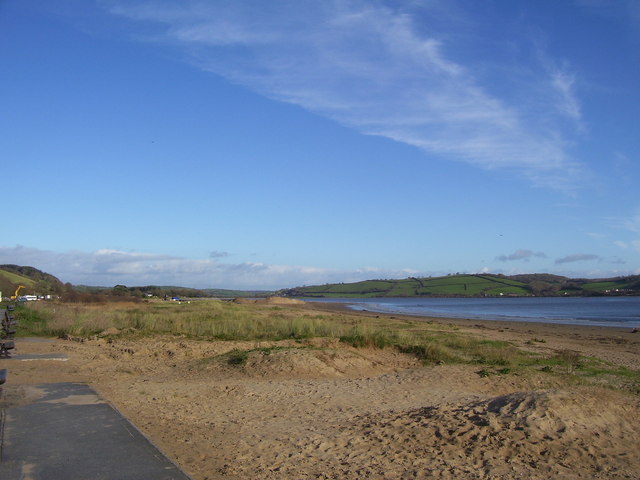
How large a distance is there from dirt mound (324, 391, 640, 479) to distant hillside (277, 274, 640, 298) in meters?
114

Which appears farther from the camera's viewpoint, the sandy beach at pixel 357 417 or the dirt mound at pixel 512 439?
the sandy beach at pixel 357 417

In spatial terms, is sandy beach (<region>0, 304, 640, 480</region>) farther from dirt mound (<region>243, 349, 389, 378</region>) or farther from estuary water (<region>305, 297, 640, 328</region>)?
estuary water (<region>305, 297, 640, 328</region>)

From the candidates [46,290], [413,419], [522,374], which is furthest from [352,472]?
[46,290]

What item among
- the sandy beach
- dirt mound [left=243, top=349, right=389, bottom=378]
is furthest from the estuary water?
the sandy beach

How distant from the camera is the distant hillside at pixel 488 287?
118m

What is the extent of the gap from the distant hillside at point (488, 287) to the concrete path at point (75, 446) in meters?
115

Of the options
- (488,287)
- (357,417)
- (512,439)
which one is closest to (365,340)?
(357,417)

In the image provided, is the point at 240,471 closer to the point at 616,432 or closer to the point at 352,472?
the point at 352,472

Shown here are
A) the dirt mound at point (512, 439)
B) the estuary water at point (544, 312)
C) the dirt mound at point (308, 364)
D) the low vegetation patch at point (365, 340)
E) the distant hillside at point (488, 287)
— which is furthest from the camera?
the distant hillside at point (488, 287)

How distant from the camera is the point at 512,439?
633 centimetres

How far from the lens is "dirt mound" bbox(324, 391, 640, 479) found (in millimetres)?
5688

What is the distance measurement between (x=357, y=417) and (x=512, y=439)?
7.43 feet

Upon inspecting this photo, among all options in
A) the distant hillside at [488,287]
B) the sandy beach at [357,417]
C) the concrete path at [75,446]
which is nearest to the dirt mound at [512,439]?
the sandy beach at [357,417]

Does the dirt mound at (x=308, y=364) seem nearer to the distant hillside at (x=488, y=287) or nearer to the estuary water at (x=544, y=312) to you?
the estuary water at (x=544, y=312)
